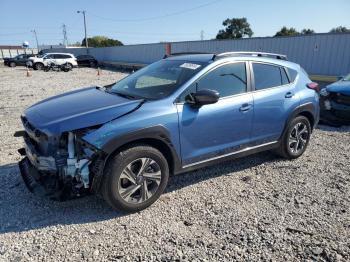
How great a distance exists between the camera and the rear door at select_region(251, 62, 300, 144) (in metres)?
4.70

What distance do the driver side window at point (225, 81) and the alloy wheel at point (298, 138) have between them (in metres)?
1.39

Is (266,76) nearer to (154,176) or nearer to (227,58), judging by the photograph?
(227,58)

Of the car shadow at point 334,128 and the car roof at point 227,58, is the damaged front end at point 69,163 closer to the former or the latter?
the car roof at point 227,58

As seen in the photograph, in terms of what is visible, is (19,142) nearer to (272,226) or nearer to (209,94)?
(209,94)

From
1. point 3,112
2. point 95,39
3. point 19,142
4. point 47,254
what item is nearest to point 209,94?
point 47,254

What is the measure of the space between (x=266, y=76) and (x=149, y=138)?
2224 millimetres

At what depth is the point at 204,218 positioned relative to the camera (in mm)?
3740

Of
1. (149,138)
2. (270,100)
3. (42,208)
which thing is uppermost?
(270,100)

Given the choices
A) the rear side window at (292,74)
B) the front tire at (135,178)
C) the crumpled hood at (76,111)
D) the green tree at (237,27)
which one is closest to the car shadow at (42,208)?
the front tire at (135,178)

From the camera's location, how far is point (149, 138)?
3.75m

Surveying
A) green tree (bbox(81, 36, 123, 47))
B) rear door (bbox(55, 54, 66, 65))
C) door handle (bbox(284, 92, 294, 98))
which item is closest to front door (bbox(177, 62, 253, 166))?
door handle (bbox(284, 92, 294, 98))

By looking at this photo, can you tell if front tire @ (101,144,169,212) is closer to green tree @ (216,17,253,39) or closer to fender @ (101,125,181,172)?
fender @ (101,125,181,172)

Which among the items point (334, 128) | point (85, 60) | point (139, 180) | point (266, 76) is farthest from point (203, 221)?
point (85, 60)

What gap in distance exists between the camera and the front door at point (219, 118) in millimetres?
3992
